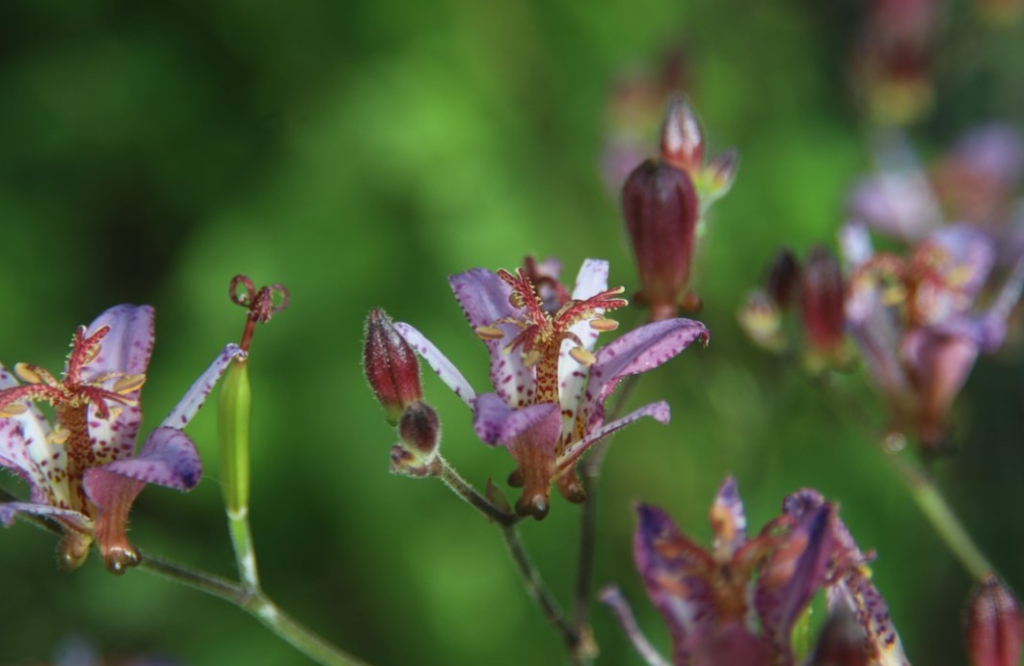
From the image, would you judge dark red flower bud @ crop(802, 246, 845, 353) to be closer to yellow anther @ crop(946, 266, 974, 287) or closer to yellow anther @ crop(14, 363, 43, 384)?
yellow anther @ crop(946, 266, 974, 287)

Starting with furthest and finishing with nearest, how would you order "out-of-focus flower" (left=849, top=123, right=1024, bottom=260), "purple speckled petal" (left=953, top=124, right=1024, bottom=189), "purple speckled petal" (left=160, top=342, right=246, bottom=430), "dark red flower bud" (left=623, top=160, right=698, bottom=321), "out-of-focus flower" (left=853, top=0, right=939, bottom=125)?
"purple speckled petal" (left=953, top=124, right=1024, bottom=189)
"out-of-focus flower" (left=853, top=0, right=939, bottom=125)
"out-of-focus flower" (left=849, top=123, right=1024, bottom=260)
"dark red flower bud" (left=623, top=160, right=698, bottom=321)
"purple speckled petal" (left=160, top=342, right=246, bottom=430)

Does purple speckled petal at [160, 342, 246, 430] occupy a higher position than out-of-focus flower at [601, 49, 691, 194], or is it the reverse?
out-of-focus flower at [601, 49, 691, 194]

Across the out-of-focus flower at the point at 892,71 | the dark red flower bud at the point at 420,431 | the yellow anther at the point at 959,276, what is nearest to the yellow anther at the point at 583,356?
the dark red flower bud at the point at 420,431

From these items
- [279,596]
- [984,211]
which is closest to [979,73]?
[984,211]

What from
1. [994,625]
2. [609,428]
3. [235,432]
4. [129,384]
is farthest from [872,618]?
[129,384]

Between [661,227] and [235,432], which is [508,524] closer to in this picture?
[235,432]

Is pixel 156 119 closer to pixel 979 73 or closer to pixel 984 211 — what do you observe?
pixel 984 211

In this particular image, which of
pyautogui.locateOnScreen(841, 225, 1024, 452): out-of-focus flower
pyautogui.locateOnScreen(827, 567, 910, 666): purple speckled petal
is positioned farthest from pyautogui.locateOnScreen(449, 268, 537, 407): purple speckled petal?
pyautogui.locateOnScreen(841, 225, 1024, 452): out-of-focus flower
